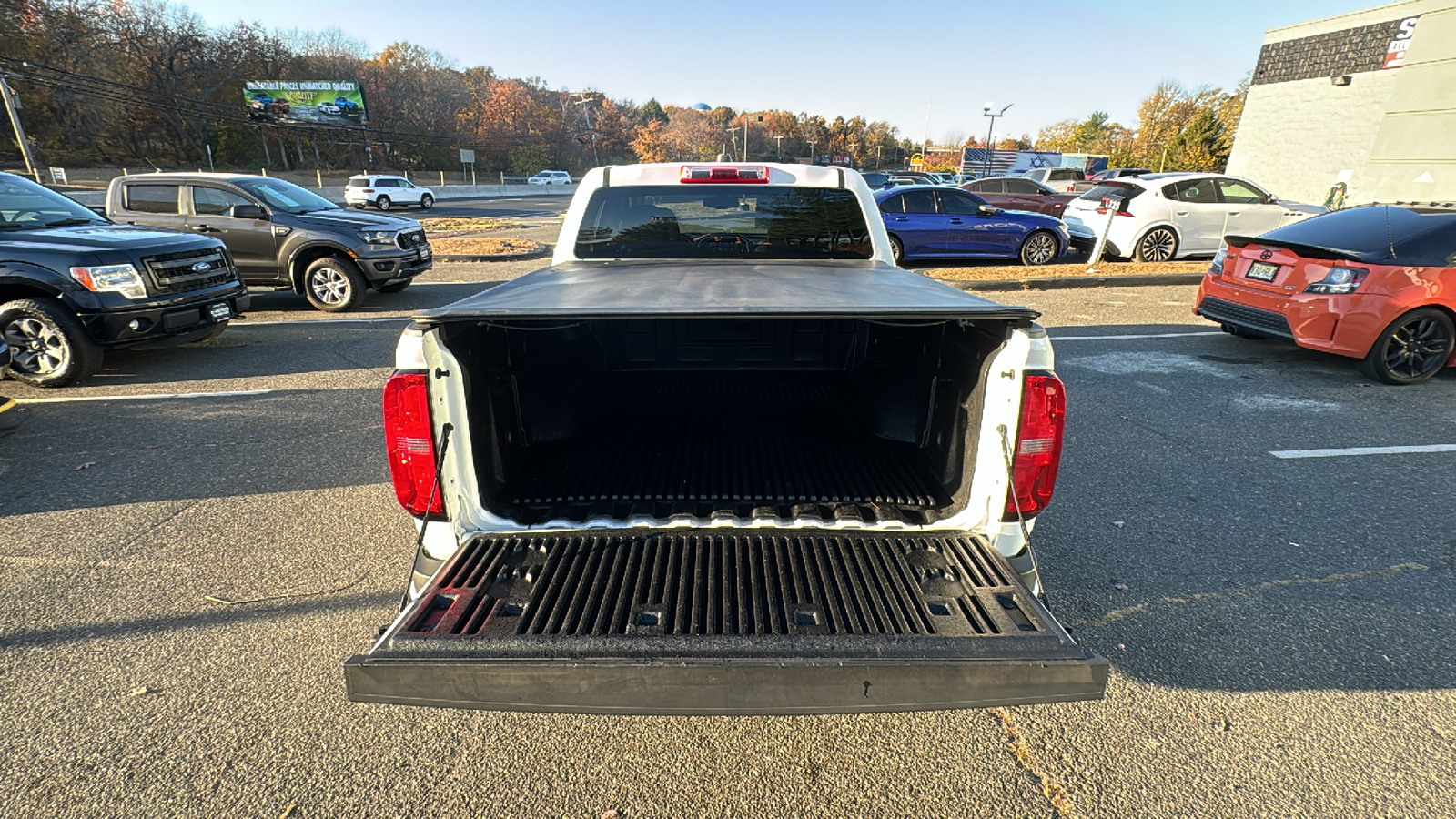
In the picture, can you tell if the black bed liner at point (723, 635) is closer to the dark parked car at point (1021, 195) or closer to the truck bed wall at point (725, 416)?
the truck bed wall at point (725, 416)

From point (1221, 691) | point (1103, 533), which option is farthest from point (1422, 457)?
point (1221, 691)

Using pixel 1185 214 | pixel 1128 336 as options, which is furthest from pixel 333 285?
pixel 1185 214

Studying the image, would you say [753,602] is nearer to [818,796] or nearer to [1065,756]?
[818,796]

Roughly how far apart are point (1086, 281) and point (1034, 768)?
1083 centimetres

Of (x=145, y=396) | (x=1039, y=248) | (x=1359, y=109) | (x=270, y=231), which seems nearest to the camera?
(x=145, y=396)

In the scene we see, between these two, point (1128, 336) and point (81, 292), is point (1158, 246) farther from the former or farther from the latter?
point (81, 292)

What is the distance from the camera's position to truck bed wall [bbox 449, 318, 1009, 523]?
94.7 inches

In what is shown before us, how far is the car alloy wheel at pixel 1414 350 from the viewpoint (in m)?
5.94

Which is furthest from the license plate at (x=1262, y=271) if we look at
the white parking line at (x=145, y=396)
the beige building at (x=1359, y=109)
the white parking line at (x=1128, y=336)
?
the beige building at (x=1359, y=109)

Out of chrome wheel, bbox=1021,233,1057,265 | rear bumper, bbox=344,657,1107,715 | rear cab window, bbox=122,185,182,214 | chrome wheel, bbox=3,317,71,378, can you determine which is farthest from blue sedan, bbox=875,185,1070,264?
rear bumper, bbox=344,657,1107,715

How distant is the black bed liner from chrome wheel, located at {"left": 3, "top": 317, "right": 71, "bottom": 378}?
6448mm

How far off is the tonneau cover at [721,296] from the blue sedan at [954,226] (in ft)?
32.9

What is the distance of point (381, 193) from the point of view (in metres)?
33.6

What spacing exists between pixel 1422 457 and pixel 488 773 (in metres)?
6.09
